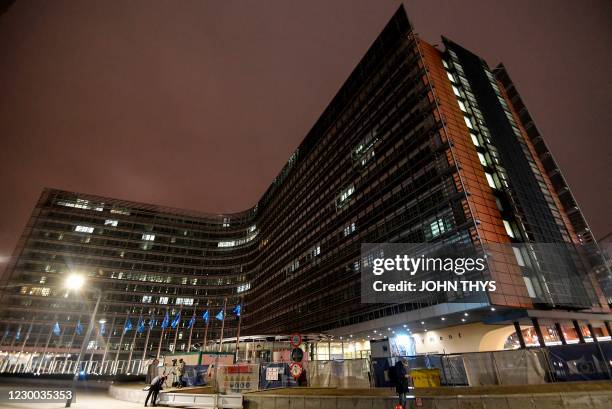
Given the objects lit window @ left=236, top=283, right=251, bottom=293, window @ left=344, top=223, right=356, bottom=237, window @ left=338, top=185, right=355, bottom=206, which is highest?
window @ left=338, top=185, right=355, bottom=206

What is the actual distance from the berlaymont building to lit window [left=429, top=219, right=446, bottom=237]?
14cm

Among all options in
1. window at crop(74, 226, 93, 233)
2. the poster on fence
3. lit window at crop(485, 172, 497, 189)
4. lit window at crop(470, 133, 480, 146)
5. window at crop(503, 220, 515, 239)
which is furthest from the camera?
window at crop(74, 226, 93, 233)

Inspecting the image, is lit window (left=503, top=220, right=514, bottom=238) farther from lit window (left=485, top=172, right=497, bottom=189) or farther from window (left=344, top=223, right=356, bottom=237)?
window (left=344, top=223, right=356, bottom=237)

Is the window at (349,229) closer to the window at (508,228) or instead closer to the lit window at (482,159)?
the lit window at (482,159)

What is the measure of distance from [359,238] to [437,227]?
16.4 metres

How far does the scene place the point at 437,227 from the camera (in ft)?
135

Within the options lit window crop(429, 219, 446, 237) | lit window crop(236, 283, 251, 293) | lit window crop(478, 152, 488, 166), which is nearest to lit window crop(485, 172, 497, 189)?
lit window crop(478, 152, 488, 166)

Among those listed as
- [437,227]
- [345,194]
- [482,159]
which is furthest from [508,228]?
[345,194]

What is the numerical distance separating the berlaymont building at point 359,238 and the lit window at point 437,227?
0.47 ft

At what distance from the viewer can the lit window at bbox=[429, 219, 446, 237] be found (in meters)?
40.5

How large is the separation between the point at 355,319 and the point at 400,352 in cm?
897

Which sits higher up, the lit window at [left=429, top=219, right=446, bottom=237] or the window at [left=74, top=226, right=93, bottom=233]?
the window at [left=74, top=226, right=93, bottom=233]

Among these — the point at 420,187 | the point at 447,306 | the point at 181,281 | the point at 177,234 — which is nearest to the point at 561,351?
the point at 447,306

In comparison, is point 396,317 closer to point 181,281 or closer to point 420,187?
point 420,187
